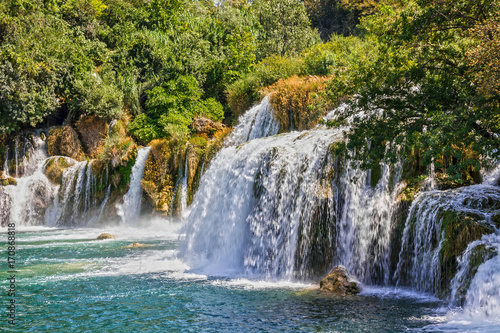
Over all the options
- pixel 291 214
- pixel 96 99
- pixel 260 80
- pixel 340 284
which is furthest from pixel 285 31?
pixel 340 284

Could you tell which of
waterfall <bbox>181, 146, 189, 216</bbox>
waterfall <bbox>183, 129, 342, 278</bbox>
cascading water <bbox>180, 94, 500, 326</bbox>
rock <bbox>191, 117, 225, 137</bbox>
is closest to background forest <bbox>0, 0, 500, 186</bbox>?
rock <bbox>191, 117, 225, 137</bbox>

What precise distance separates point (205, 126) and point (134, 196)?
563 cm

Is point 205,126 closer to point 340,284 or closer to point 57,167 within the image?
point 57,167

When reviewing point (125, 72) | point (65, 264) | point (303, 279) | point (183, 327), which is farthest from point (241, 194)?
point (125, 72)

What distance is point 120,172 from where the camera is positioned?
2411 centimetres

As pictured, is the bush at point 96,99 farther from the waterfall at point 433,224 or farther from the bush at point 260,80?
the waterfall at point 433,224

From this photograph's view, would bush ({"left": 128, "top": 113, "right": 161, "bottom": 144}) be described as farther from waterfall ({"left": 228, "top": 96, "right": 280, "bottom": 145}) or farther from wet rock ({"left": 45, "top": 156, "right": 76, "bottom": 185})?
waterfall ({"left": 228, "top": 96, "right": 280, "bottom": 145})

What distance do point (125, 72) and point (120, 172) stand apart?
1075 cm

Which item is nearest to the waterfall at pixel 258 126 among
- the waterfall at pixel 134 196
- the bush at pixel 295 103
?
the bush at pixel 295 103

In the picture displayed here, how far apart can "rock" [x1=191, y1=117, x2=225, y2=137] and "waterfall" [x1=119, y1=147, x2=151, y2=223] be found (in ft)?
11.1

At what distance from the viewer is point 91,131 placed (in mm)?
29031

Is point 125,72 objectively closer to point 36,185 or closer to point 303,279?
point 36,185

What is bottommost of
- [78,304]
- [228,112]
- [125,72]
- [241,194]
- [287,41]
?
[78,304]

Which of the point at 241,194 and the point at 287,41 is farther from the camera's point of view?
the point at 287,41
